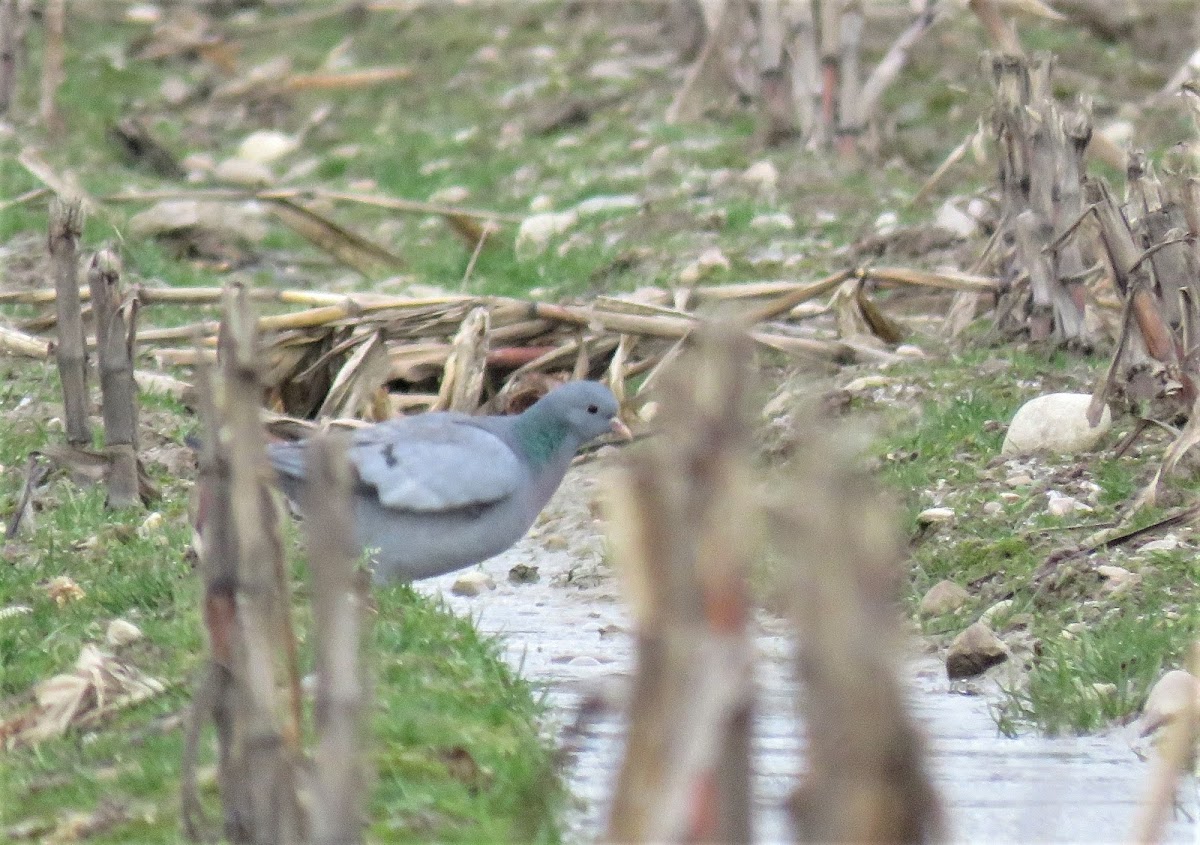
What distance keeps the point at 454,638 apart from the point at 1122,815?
1.42 metres

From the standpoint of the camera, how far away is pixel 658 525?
1.82 m

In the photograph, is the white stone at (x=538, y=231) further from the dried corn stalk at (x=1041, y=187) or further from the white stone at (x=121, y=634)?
the white stone at (x=121, y=634)

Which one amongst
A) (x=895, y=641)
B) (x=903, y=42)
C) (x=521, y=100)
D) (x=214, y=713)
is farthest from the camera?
(x=521, y=100)

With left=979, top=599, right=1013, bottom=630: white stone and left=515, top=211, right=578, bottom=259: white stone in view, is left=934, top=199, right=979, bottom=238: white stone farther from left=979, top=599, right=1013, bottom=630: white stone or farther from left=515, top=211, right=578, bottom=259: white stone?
left=979, top=599, right=1013, bottom=630: white stone

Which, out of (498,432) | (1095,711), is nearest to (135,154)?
(498,432)

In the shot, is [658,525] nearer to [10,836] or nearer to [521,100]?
[10,836]

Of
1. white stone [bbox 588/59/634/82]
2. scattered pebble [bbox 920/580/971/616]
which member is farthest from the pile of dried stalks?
white stone [bbox 588/59/634/82]

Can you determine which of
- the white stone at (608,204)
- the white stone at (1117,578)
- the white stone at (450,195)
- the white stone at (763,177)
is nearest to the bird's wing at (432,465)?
the white stone at (1117,578)

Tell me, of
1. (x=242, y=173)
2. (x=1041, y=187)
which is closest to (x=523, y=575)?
(x=1041, y=187)

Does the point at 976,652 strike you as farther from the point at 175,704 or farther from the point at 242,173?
the point at 242,173

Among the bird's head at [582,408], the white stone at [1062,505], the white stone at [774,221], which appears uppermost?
the bird's head at [582,408]

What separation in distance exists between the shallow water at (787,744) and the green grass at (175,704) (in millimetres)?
148

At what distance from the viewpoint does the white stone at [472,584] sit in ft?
18.1

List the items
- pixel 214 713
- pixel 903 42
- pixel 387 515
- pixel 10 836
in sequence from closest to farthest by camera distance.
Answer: pixel 214 713 < pixel 10 836 < pixel 387 515 < pixel 903 42
